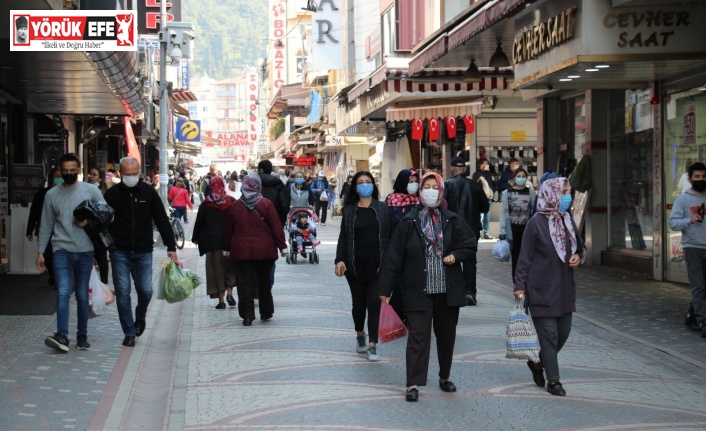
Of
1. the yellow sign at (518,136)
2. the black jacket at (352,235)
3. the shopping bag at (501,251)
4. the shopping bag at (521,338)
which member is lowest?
the shopping bag at (521,338)

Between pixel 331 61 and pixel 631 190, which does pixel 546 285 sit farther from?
pixel 331 61

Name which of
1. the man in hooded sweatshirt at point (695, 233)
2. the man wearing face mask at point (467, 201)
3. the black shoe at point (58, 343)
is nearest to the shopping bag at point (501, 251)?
the man in hooded sweatshirt at point (695, 233)

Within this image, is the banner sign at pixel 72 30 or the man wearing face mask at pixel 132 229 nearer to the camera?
the man wearing face mask at pixel 132 229

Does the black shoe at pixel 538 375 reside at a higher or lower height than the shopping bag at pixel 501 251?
lower

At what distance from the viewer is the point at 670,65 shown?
14367 mm

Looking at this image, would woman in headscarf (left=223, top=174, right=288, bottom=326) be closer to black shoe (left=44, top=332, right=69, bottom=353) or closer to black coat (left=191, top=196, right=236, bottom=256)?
black coat (left=191, top=196, right=236, bottom=256)

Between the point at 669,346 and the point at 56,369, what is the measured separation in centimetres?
577

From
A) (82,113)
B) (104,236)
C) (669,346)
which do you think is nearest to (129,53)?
(104,236)

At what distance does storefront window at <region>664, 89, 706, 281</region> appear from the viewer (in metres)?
15.7

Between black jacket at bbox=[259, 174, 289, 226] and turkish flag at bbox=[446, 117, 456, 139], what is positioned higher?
turkish flag at bbox=[446, 117, 456, 139]

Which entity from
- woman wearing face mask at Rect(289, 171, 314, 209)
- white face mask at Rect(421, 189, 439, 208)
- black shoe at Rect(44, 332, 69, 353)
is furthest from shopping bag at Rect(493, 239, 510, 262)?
woman wearing face mask at Rect(289, 171, 314, 209)

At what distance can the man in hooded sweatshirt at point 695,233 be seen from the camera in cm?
1154

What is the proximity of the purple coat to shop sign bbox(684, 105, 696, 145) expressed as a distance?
8007 millimetres

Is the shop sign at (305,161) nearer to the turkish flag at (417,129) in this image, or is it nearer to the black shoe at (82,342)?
the turkish flag at (417,129)
